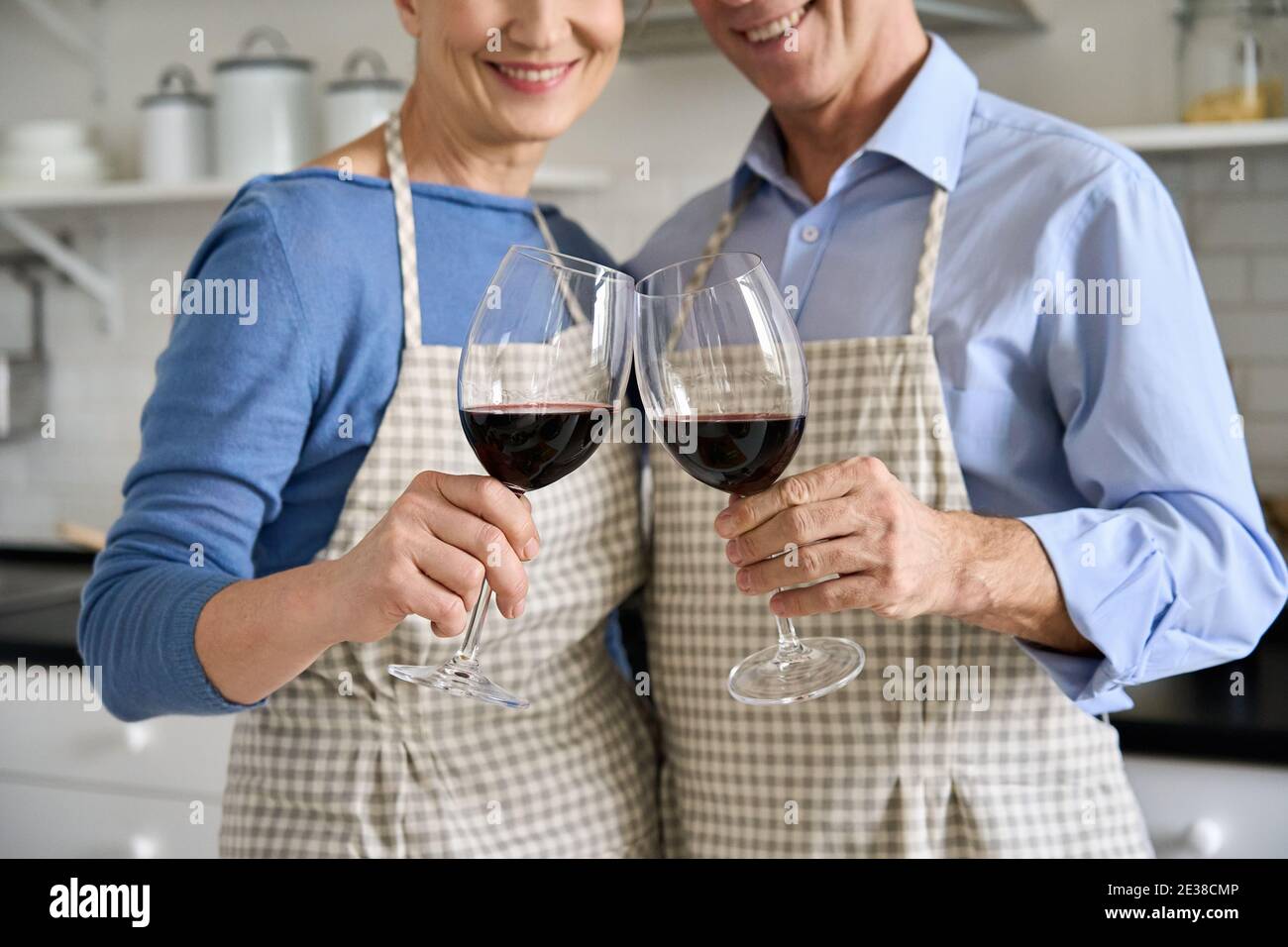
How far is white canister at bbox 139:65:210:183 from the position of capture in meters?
2.44

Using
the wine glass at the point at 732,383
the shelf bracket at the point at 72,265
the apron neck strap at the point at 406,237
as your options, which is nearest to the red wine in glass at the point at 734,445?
the wine glass at the point at 732,383

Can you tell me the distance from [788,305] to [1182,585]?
44cm

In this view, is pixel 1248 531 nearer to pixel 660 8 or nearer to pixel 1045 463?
pixel 1045 463

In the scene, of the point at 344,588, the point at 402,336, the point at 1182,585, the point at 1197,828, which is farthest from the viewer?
the point at 1197,828

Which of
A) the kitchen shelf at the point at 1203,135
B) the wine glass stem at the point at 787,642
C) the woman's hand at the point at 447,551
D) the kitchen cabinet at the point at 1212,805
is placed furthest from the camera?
the kitchen shelf at the point at 1203,135

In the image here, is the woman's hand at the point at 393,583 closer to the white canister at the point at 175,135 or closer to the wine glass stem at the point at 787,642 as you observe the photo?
the wine glass stem at the point at 787,642

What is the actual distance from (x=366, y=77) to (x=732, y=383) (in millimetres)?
1871

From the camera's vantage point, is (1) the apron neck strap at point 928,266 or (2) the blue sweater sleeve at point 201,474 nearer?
(2) the blue sweater sleeve at point 201,474

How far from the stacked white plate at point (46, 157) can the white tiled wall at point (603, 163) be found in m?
0.21

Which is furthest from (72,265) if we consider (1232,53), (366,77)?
(1232,53)

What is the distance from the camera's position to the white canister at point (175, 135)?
244cm

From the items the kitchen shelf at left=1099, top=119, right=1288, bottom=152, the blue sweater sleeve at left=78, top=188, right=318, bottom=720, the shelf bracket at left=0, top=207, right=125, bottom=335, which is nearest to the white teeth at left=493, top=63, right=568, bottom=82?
the blue sweater sleeve at left=78, top=188, right=318, bottom=720
